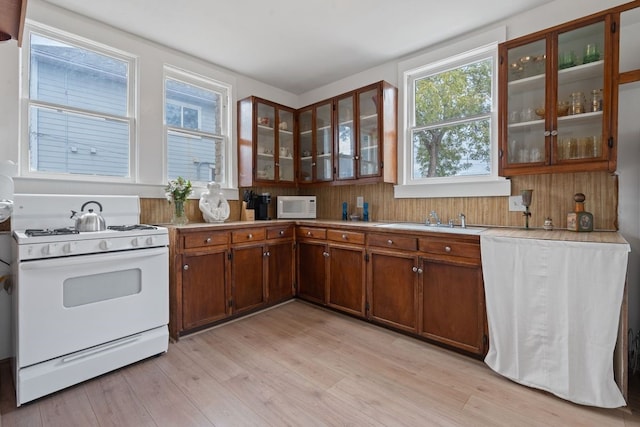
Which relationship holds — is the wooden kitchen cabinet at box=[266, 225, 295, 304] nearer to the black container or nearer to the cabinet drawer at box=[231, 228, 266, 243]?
the cabinet drawer at box=[231, 228, 266, 243]

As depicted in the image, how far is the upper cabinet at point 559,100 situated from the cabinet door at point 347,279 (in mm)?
1440

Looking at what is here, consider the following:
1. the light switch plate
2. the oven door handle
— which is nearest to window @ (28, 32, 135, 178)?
the oven door handle

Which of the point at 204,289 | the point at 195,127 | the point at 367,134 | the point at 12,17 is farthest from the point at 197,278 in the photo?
the point at 367,134

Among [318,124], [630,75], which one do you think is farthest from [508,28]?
[318,124]

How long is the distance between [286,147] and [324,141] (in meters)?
0.53

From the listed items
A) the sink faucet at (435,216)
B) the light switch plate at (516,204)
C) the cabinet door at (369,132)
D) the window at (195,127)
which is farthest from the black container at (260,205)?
the light switch plate at (516,204)

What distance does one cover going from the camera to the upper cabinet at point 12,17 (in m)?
1.14

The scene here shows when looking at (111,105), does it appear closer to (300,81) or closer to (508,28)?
(300,81)

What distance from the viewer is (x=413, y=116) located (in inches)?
128

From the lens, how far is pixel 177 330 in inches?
101

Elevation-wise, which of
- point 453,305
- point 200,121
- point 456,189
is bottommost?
point 453,305

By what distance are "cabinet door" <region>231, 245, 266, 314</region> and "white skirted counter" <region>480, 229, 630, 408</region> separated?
81.0 inches

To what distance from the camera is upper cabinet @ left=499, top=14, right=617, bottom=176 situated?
1.97 m

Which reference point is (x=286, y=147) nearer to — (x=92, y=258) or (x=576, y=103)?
(x=92, y=258)
